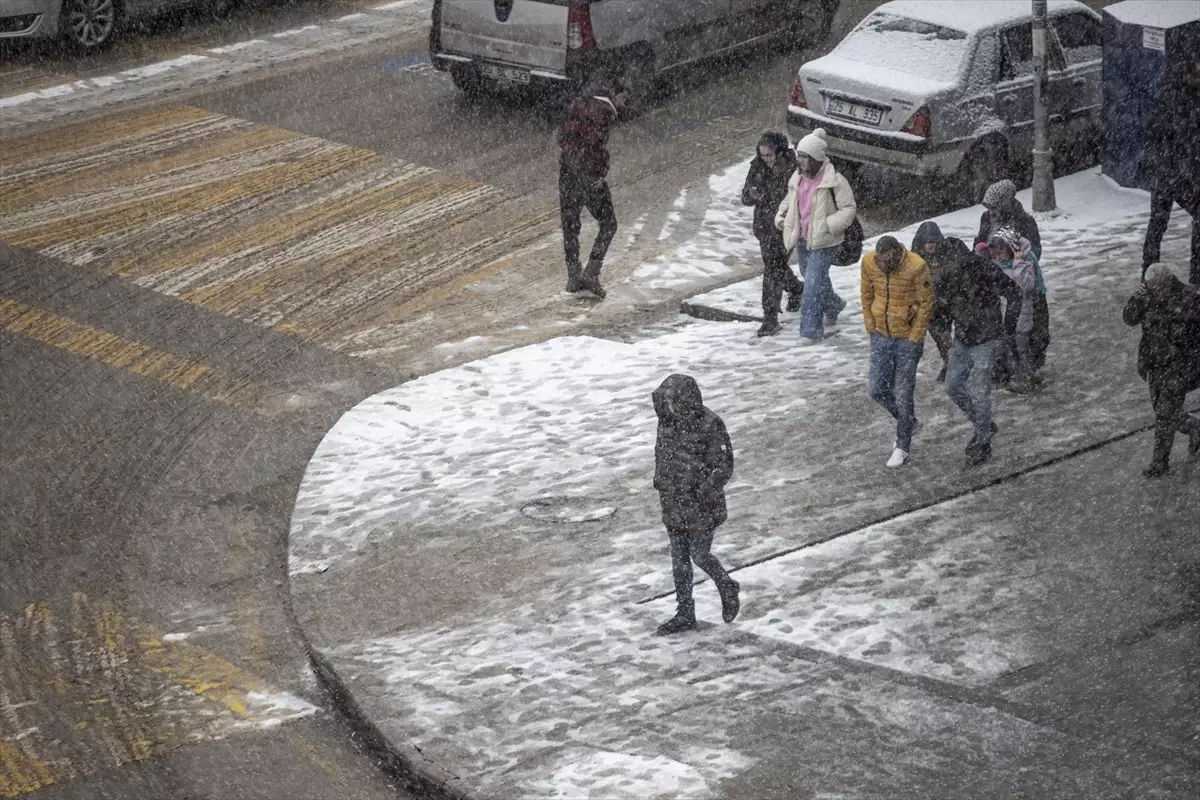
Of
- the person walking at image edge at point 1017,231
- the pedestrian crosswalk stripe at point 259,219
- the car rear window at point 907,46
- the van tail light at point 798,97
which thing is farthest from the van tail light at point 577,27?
the person walking at image edge at point 1017,231

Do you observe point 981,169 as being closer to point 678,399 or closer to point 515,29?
point 515,29

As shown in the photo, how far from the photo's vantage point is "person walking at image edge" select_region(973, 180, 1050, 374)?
34.7ft

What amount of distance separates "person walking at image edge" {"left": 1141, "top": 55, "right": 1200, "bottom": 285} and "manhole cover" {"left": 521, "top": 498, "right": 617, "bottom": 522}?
4701mm

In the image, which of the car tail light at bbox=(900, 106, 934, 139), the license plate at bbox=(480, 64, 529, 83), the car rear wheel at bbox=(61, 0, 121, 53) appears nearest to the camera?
the car tail light at bbox=(900, 106, 934, 139)

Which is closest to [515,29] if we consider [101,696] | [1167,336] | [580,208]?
[580,208]

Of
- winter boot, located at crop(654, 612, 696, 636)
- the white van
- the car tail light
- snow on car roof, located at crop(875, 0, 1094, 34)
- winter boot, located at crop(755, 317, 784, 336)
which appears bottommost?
winter boot, located at crop(654, 612, 696, 636)

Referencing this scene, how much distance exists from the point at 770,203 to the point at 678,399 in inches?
176

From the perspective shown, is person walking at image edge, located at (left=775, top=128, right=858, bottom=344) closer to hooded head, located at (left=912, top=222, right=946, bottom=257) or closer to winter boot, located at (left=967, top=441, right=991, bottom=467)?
hooded head, located at (left=912, top=222, right=946, bottom=257)

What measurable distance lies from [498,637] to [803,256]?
177 inches

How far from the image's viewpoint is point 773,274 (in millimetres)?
12625

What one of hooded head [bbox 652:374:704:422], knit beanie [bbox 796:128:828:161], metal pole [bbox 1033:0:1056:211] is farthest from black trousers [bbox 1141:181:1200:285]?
hooded head [bbox 652:374:704:422]

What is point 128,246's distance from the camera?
1459cm

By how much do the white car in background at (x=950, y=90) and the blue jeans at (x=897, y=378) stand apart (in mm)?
4881

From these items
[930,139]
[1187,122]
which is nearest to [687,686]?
[1187,122]
